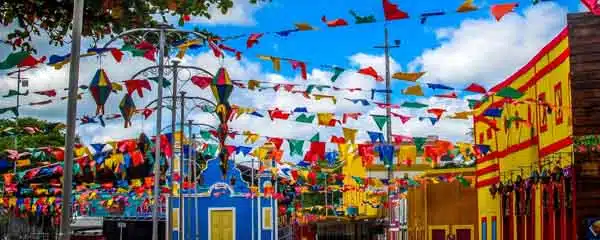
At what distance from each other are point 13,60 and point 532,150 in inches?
662

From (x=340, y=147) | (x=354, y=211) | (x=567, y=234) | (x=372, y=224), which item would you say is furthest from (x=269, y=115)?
(x=354, y=211)

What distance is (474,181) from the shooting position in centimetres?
3803

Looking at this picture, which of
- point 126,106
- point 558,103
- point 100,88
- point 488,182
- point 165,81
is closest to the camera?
point 100,88

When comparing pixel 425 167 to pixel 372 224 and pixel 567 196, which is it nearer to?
pixel 372 224

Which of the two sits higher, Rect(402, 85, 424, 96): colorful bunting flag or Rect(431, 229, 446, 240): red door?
Rect(402, 85, 424, 96): colorful bunting flag

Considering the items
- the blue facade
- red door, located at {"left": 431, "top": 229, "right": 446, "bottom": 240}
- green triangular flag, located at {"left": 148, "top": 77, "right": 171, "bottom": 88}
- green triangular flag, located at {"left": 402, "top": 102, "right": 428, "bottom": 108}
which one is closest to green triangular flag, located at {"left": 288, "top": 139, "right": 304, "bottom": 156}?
green triangular flag, located at {"left": 148, "top": 77, "right": 171, "bottom": 88}

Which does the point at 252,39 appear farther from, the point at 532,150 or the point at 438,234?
the point at 438,234

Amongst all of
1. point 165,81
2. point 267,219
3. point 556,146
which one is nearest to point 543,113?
point 556,146

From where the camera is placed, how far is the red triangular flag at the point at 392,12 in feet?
42.0

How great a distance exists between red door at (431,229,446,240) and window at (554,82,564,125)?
760 inches

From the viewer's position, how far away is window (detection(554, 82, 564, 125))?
2337 cm

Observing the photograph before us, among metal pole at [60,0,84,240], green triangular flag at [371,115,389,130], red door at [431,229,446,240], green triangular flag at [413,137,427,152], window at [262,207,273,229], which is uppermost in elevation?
green triangular flag at [371,115,389,130]

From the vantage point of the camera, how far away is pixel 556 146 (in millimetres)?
23984

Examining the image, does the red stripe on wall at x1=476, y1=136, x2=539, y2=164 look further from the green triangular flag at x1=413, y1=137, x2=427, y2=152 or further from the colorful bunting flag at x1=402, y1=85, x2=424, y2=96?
the colorful bunting flag at x1=402, y1=85, x2=424, y2=96
